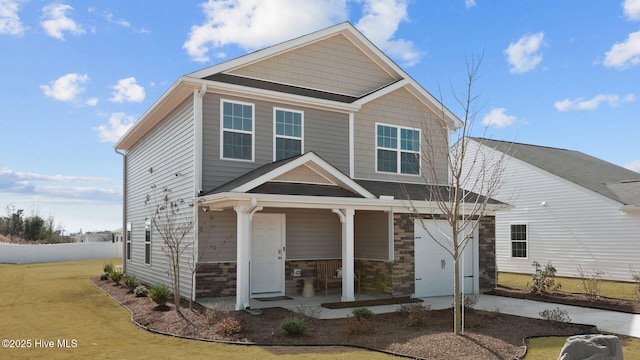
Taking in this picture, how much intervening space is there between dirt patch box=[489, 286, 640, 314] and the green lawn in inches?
302

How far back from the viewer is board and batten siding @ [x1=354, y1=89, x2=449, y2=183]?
15914mm

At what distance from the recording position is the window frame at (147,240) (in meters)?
17.1

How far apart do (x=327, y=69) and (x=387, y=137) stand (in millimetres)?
2965

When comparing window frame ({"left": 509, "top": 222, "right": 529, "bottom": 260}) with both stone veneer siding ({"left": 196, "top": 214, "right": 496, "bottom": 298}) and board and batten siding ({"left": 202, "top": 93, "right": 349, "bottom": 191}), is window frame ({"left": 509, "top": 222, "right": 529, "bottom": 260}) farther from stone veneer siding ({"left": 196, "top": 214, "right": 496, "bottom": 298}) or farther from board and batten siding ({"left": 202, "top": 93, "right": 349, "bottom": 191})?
board and batten siding ({"left": 202, "top": 93, "right": 349, "bottom": 191})

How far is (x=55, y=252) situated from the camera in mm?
34406

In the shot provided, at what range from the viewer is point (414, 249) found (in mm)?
14289

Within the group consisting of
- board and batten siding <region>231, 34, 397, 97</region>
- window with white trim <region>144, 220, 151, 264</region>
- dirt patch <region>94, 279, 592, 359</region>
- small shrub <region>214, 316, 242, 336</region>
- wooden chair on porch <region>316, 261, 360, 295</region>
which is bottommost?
dirt patch <region>94, 279, 592, 359</region>

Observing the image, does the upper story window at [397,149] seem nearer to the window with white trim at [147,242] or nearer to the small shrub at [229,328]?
the window with white trim at [147,242]

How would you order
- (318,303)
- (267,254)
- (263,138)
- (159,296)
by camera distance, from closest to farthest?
(159,296) < (318,303) < (267,254) < (263,138)

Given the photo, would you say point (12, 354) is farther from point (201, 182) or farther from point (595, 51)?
point (595, 51)

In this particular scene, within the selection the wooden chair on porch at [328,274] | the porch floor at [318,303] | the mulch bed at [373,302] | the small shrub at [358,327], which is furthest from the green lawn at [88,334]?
the wooden chair on porch at [328,274]

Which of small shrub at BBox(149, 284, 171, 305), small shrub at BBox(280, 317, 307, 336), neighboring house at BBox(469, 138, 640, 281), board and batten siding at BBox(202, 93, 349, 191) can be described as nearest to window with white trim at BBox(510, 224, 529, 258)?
neighboring house at BBox(469, 138, 640, 281)

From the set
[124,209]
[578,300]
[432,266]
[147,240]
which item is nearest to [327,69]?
[432,266]

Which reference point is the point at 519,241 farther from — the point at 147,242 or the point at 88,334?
the point at 88,334
